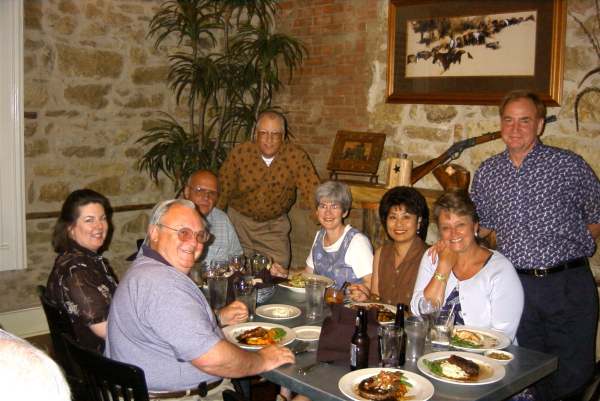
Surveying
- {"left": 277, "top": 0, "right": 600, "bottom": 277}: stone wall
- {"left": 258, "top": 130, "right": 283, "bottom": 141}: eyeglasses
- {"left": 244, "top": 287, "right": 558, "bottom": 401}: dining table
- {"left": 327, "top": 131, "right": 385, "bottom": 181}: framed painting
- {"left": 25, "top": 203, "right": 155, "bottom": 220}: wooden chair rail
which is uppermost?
{"left": 277, "top": 0, "right": 600, "bottom": 277}: stone wall

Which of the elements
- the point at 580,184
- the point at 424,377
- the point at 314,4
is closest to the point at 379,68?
the point at 314,4

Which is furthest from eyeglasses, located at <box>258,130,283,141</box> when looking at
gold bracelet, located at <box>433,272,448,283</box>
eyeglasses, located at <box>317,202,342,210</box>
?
gold bracelet, located at <box>433,272,448,283</box>

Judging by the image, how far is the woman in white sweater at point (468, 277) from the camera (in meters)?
2.52

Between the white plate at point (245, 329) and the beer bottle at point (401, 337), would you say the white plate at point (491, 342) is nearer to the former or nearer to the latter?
the beer bottle at point (401, 337)

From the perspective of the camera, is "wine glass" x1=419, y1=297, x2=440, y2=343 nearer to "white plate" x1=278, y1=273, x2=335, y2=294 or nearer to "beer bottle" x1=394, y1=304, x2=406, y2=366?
"beer bottle" x1=394, y1=304, x2=406, y2=366

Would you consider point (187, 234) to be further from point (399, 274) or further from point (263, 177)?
point (263, 177)

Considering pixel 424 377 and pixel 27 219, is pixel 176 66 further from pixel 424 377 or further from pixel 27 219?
pixel 424 377

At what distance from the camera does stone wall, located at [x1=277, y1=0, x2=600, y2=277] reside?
378cm

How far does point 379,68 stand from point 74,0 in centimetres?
232

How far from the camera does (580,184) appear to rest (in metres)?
3.13

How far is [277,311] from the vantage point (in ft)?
9.05

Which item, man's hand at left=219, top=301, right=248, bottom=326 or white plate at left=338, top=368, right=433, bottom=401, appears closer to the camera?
white plate at left=338, top=368, right=433, bottom=401

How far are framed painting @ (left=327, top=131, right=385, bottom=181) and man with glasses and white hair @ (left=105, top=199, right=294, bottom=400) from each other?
2.55m

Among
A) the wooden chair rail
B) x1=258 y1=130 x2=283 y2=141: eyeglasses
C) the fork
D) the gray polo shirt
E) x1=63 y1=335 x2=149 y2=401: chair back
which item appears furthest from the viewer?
the wooden chair rail
